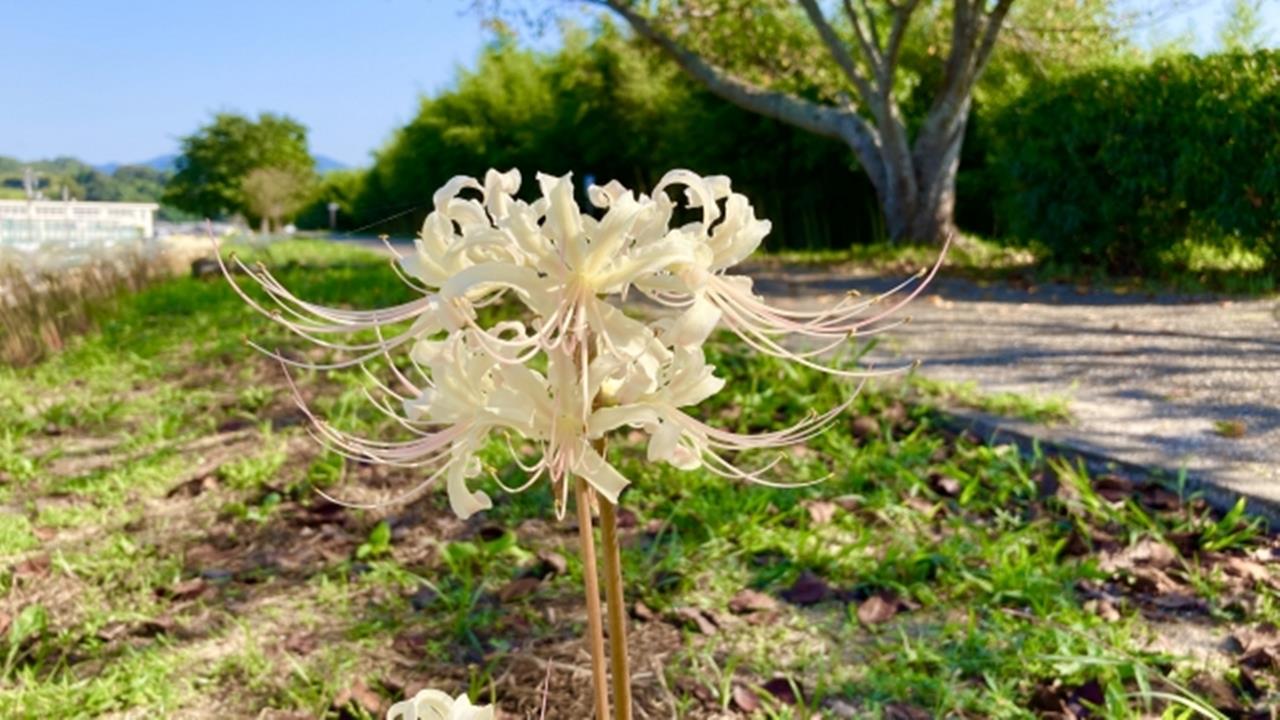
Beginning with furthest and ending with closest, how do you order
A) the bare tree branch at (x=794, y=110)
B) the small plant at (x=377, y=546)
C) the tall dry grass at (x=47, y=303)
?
1. the bare tree branch at (x=794, y=110)
2. the tall dry grass at (x=47, y=303)
3. the small plant at (x=377, y=546)

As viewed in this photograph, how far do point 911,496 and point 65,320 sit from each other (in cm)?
605

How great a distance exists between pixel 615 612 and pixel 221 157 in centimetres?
7592

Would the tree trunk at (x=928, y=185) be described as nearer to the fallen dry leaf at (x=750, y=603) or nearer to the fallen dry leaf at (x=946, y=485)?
the fallen dry leaf at (x=946, y=485)

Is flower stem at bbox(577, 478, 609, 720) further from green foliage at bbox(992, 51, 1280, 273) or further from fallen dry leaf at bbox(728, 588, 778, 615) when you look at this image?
green foliage at bbox(992, 51, 1280, 273)

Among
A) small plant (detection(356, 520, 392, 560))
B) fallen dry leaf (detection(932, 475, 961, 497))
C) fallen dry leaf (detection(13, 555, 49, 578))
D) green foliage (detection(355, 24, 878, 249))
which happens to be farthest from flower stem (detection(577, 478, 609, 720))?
green foliage (detection(355, 24, 878, 249))

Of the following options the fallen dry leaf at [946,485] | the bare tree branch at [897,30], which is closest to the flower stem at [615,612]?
the fallen dry leaf at [946,485]

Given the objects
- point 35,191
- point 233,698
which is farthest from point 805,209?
point 233,698

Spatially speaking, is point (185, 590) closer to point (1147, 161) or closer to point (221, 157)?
point (1147, 161)

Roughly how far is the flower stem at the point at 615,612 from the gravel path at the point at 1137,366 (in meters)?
2.31

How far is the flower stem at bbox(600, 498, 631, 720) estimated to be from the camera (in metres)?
0.86

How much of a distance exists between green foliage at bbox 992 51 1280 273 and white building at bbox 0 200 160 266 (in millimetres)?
7365

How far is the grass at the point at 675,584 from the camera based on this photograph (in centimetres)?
194

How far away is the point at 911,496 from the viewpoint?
2818 mm

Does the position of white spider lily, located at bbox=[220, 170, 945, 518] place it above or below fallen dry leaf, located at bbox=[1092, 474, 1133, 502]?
above
